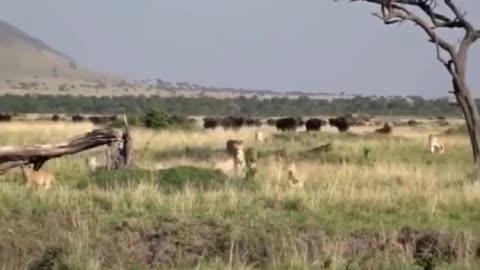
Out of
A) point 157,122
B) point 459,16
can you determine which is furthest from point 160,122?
point 459,16

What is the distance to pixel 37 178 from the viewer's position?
60.2ft

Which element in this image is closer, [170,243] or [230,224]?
[170,243]

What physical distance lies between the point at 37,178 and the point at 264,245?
19.6 ft

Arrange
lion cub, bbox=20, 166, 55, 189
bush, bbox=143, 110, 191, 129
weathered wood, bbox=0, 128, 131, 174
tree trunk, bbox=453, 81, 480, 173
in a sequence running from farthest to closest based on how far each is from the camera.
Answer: bush, bbox=143, 110, 191, 129 → tree trunk, bbox=453, 81, 480, 173 → lion cub, bbox=20, 166, 55, 189 → weathered wood, bbox=0, 128, 131, 174

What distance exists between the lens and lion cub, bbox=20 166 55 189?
18.1 metres

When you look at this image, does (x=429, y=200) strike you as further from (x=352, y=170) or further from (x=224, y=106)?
(x=224, y=106)

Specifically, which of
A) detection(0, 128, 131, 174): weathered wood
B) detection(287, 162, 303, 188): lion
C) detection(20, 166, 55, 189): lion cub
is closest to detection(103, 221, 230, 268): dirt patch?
detection(20, 166, 55, 189): lion cub

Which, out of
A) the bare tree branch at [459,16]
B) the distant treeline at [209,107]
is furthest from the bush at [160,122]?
the distant treeline at [209,107]

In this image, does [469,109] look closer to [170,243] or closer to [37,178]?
[37,178]

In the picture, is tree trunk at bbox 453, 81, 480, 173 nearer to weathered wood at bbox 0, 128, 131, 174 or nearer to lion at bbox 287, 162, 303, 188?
lion at bbox 287, 162, 303, 188

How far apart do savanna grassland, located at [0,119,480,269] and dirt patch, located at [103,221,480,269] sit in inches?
0.7

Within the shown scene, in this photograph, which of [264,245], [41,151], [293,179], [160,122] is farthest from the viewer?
[160,122]

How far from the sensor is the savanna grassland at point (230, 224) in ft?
42.0

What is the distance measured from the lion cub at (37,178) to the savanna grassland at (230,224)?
23cm
